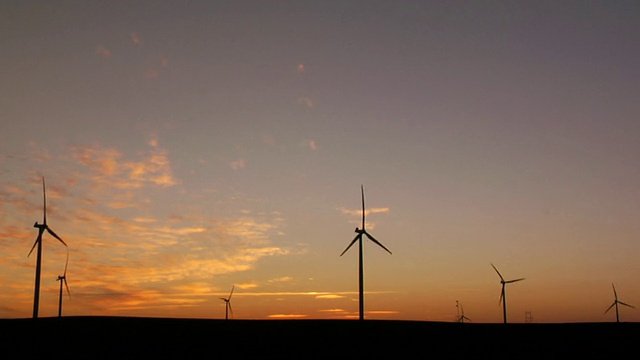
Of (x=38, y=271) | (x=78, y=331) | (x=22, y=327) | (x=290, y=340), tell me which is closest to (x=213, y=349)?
(x=290, y=340)

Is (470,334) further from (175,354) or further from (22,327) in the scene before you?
(22,327)

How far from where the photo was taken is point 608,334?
8981cm

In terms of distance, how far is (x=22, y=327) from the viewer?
7588 centimetres

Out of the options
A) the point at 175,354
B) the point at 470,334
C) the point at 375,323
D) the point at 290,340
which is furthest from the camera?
the point at 375,323

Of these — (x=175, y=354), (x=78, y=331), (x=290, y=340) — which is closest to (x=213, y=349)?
(x=175, y=354)

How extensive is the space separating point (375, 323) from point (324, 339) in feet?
76.8

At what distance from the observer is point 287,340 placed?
73.3 metres

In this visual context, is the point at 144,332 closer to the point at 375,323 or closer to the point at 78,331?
the point at 78,331

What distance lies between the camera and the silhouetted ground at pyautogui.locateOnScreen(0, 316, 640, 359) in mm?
63062

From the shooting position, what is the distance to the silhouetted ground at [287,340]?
63.1 metres

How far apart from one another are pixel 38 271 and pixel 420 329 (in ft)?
190

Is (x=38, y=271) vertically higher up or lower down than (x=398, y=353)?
higher up

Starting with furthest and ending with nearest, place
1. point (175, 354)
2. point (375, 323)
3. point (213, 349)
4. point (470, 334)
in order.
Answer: point (375, 323)
point (470, 334)
point (213, 349)
point (175, 354)

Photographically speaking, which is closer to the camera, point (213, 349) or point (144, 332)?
point (213, 349)
